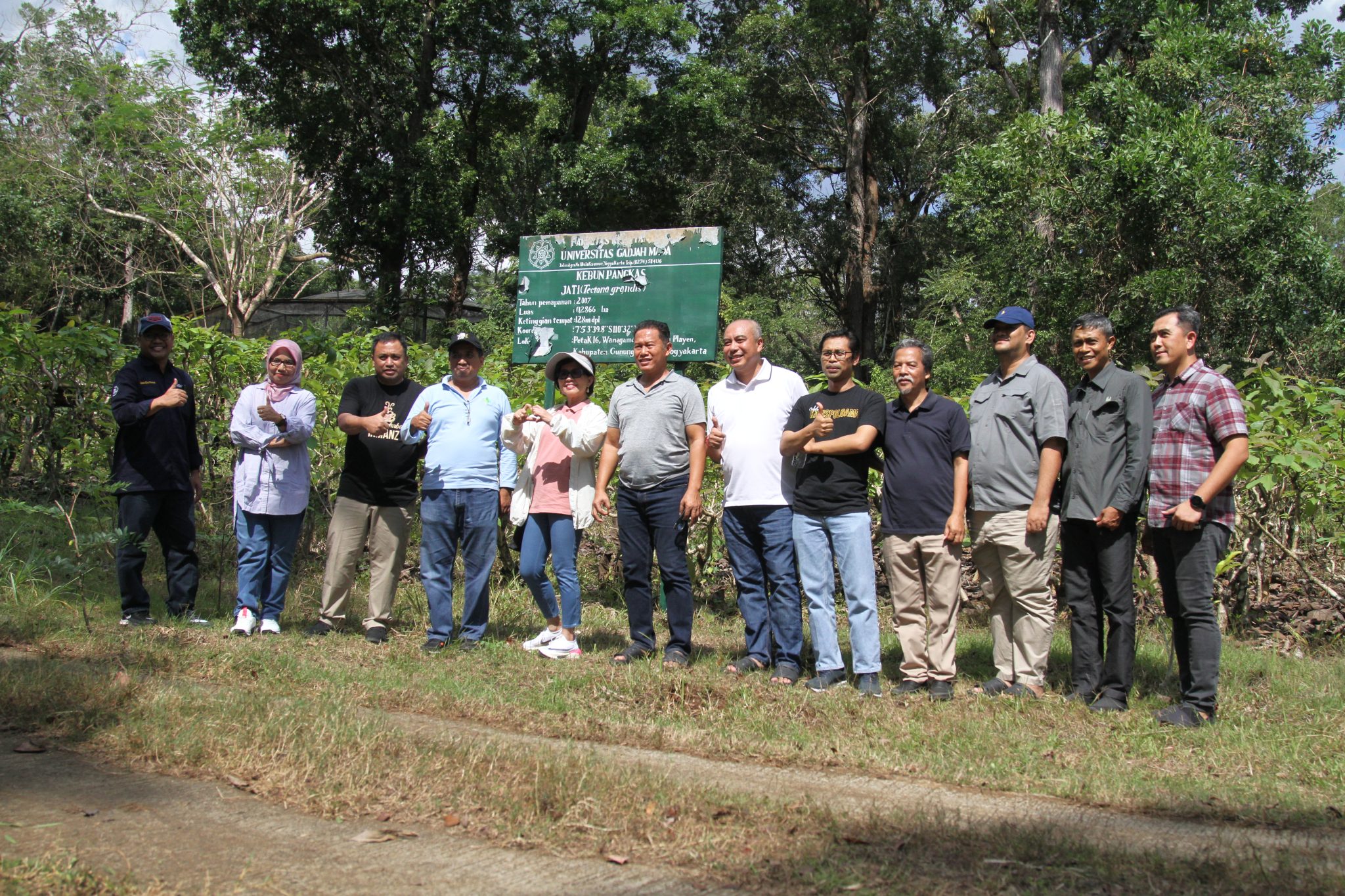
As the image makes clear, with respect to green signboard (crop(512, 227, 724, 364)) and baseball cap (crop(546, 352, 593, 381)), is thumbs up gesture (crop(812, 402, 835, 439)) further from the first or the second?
green signboard (crop(512, 227, 724, 364))

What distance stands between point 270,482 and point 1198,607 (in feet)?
17.3

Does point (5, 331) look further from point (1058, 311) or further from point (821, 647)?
point (1058, 311)

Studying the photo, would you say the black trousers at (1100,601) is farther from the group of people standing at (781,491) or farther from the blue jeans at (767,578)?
the blue jeans at (767,578)

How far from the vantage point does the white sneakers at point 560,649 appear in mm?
6129

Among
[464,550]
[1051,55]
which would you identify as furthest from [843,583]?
[1051,55]

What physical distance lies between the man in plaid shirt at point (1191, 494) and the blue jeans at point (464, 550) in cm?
370

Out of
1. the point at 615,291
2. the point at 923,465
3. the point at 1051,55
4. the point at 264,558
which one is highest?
the point at 1051,55

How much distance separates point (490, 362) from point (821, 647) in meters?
5.32

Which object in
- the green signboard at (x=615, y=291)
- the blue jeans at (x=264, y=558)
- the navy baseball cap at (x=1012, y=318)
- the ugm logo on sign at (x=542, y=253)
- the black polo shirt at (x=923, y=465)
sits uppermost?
the ugm logo on sign at (x=542, y=253)

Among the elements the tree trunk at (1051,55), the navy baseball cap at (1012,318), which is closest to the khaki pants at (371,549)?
the navy baseball cap at (1012,318)

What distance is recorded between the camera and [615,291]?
27.1ft

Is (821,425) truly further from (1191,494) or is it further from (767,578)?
(1191,494)

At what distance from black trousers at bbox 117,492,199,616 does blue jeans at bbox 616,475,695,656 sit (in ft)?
9.25

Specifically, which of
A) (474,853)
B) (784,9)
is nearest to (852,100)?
(784,9)
